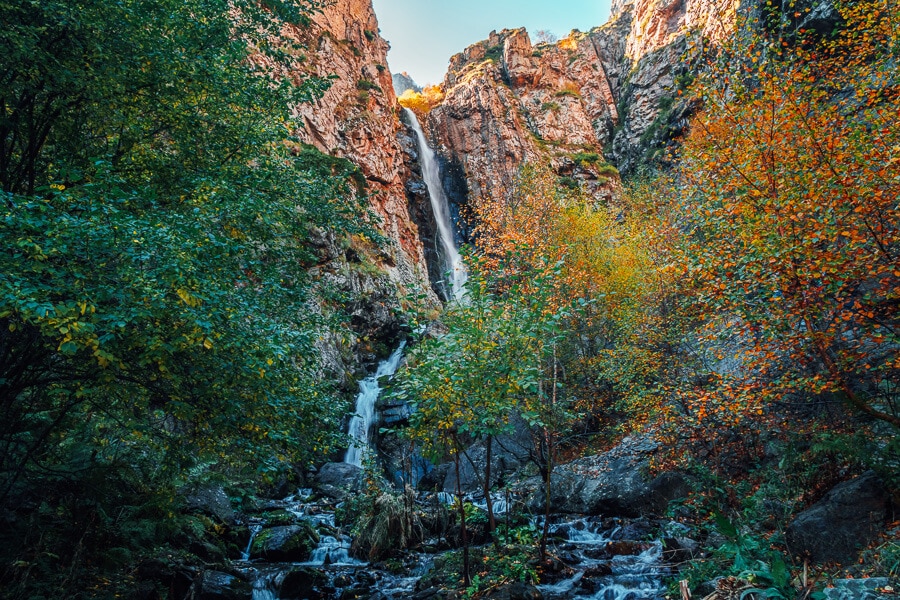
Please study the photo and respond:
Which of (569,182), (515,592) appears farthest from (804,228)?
(569,182)

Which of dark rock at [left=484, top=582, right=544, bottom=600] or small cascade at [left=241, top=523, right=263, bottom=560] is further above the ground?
small cascade at [left=241, top=523, right=263, bottom=560]

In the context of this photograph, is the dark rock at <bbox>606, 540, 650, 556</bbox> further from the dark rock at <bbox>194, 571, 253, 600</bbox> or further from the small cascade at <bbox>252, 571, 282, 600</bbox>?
the dark rock at <bbox>194, 571, 253, 600</bbox>

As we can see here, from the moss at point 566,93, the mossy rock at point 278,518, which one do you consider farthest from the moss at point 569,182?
the mossy rock at point 278,518

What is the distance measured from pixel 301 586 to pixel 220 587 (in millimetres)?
1632

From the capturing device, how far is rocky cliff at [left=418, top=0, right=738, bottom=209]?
5078 centimetres

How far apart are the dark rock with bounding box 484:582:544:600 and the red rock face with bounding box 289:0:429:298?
25453 millimetres

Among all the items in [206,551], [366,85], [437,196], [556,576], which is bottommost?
[556,576]

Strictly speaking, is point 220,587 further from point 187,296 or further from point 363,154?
point 363,154

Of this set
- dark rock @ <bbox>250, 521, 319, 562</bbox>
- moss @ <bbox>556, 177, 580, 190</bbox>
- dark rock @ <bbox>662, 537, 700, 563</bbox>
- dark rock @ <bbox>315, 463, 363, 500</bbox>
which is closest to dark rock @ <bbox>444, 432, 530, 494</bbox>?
dark rock @ <bbox>315, 463, 363, 500</bbox>

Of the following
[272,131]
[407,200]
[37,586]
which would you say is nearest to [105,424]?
[37,586]

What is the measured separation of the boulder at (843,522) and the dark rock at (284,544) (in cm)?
1059

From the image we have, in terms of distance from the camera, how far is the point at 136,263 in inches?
183

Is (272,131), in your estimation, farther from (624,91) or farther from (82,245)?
(624,91)

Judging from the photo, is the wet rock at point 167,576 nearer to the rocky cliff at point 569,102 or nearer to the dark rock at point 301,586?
the dark rock at point 301,586
